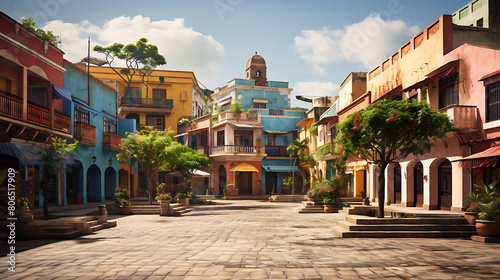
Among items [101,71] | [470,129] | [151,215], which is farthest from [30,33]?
[101,71]

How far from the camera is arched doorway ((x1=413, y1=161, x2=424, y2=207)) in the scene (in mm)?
21828

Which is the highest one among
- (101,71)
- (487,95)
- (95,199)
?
(101,71)

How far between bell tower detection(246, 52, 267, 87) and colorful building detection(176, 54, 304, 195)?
2928 mm

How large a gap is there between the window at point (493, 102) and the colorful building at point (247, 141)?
91.6ft

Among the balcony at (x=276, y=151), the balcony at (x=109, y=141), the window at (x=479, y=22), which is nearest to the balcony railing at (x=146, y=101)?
the balcony at (x=276, y=151)

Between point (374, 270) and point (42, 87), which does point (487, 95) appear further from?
point (42, 87)

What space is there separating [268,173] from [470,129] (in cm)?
3044

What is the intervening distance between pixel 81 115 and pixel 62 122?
199 inches

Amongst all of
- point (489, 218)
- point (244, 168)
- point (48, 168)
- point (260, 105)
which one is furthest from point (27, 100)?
point (260, 105)

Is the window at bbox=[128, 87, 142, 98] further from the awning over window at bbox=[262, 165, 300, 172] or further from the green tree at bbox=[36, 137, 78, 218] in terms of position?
the green tree at bbox=[36, 137, 78, 218]

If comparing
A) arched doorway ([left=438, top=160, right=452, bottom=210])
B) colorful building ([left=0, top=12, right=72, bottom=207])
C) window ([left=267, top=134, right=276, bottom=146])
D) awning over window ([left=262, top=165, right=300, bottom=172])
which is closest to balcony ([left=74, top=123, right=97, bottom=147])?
colorful building ([left=0, top=12, right=72, bottom=207])

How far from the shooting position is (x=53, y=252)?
30.9 ft

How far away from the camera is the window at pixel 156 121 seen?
152 ft

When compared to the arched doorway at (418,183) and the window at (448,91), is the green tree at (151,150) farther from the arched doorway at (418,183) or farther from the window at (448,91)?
the window at (448,91)
